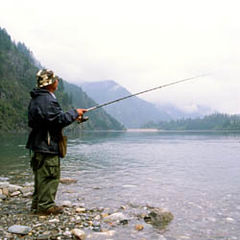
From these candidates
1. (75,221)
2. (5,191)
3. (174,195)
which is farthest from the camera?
(174,195)

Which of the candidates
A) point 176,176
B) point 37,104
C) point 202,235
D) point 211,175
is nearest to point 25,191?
point 37,104

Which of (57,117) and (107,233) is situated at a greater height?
(57,117)

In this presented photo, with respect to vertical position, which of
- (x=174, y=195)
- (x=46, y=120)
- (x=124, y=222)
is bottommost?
(x=174, y=195)

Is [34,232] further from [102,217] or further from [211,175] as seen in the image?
[211,175]

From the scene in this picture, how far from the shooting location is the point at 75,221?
581 cm

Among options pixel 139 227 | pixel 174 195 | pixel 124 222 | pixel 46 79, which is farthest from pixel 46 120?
pixel 174 195

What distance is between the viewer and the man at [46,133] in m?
5.67

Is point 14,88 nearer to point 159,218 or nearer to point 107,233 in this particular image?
point 159,218

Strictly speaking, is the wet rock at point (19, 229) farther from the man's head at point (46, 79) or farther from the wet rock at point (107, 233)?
the man's head at point (46, 79)

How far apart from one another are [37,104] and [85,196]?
3.90 metres

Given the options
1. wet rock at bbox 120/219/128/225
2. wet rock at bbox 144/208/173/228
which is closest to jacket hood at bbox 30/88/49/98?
wet rock at bbox 120/219/128/225

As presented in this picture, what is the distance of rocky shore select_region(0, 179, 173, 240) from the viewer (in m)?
5.03

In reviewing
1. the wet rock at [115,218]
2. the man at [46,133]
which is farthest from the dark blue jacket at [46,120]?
the wet rock at [115,218]

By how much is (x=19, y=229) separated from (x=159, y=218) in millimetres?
2988
